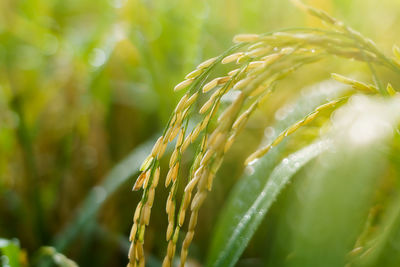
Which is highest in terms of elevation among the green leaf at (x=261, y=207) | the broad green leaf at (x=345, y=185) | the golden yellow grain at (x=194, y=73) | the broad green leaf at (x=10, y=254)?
the golden yellow grain at (x=194, y=73)

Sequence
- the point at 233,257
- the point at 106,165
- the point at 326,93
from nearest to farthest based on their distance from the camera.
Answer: the point at 233,257 < the point at 326,93 < the point at 106,165

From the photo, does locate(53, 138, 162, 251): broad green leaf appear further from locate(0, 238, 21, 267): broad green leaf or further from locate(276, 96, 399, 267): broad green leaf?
locate(276, 96, 399, 267): broad green leaf

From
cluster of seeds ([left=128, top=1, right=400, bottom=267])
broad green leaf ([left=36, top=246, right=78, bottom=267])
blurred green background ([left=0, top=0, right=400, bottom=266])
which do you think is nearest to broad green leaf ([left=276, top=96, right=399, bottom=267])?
cluster of seeds ([left=128, top=1, right=400, bottom=267])

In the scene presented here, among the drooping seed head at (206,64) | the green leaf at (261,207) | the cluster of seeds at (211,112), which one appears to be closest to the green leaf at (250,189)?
the green leaf at (261,207)

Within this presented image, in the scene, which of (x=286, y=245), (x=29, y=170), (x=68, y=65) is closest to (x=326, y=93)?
(x=286, y=245)

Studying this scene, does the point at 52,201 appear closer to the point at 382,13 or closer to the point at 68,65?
the point at 68,65

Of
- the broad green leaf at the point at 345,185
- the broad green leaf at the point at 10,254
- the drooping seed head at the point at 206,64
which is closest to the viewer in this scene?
the broad green leaf at the point at 345,185

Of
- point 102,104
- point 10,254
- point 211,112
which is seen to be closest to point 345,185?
point 211,112

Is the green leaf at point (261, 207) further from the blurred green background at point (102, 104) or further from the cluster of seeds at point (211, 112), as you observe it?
the blurred green background at point (102, 104)

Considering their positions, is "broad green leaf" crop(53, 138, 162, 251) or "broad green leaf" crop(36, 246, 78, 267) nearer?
"broad green leaf" crop(36, 246, 78, 267)
